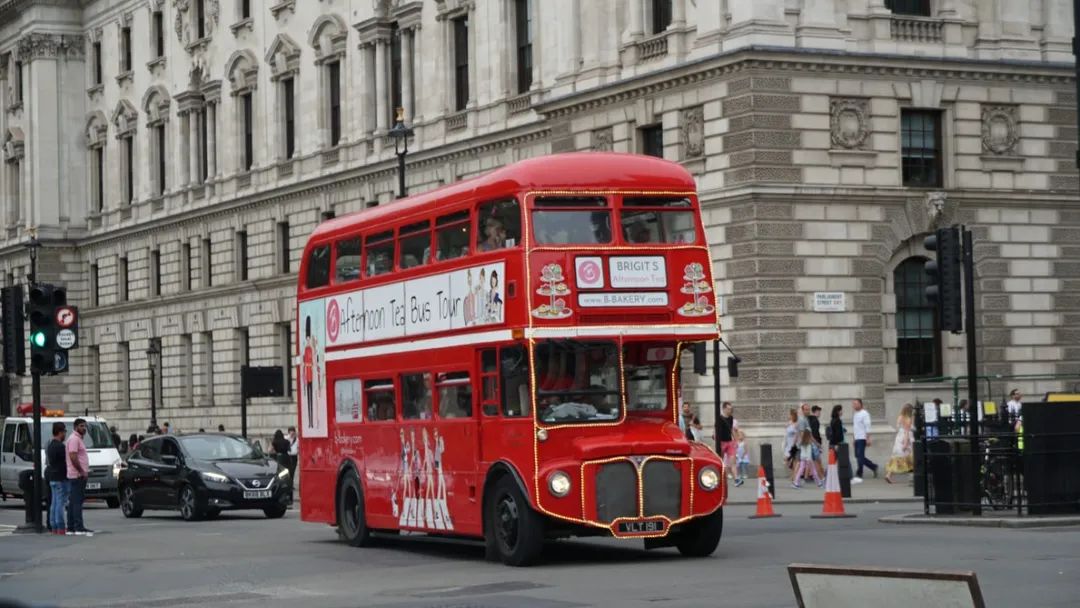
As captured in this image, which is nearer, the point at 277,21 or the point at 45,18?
the point at 277,21

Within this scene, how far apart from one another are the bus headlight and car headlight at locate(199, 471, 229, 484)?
15.1 m

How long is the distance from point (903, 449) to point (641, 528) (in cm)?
1950

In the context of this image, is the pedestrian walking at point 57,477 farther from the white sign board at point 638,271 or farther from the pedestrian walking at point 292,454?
the pedestrian walking at point 292,454

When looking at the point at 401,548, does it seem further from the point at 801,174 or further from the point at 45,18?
the point at 45,18

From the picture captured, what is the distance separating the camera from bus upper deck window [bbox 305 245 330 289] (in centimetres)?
2736

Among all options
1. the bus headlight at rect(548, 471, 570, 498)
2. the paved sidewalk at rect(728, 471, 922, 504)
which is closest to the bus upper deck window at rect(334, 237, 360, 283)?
the bus headlight at rect(548, 471, 570, 498)

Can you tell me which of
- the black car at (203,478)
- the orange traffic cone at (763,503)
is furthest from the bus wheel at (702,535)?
the black car at (203,478)

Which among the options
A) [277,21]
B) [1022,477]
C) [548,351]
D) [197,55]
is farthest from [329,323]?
[197,55]

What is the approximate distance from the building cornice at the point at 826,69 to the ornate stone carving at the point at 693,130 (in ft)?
2.05

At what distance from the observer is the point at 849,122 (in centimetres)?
4372

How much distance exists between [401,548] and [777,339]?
59.2 ft

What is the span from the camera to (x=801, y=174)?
4316 centimetres

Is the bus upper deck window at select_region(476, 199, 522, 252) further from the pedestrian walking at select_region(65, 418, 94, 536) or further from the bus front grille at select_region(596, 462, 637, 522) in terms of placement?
the pedestrian walking at select_region(65, 418, 94, 536)

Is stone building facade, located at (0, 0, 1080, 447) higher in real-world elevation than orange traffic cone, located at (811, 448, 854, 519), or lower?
higher
